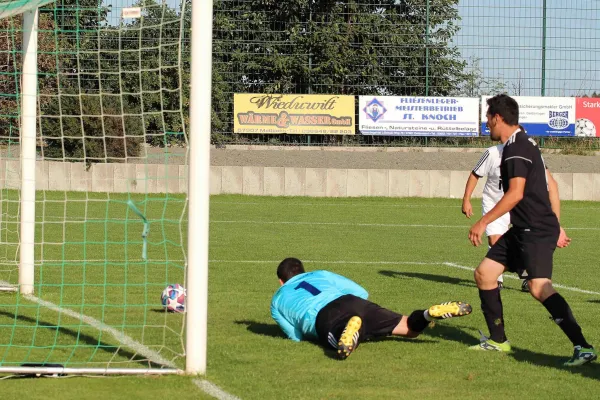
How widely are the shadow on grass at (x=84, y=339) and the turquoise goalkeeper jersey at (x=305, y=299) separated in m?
1.26

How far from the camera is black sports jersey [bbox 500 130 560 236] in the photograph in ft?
23.0

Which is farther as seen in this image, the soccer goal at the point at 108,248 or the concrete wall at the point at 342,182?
the concrete wall at the point at 342,182

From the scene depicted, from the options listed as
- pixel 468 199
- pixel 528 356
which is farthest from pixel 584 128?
pixel 528 356

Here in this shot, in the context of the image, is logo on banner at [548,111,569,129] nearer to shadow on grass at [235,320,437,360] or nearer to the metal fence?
the metal fence

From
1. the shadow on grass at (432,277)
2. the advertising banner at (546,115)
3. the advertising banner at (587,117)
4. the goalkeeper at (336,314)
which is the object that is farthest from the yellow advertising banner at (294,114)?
the goalkeeper at (336,314)

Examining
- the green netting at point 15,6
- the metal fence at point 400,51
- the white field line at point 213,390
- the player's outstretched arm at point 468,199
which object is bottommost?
the white field line at point 213,390

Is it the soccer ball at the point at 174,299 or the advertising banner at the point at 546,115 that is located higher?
the advertising banner at the point at 546,115

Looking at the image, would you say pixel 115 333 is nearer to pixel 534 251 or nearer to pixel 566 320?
pixel 534 251

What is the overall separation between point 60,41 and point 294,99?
1935 cm

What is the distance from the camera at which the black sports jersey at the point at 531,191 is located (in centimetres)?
700

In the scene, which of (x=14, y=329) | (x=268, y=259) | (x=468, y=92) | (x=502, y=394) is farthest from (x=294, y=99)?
(x=502, y=394)

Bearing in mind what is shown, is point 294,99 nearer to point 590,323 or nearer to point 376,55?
point 376,55

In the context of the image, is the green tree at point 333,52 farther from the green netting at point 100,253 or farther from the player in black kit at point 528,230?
the player in black kit at point 528,230

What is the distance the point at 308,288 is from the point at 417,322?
885 mm
